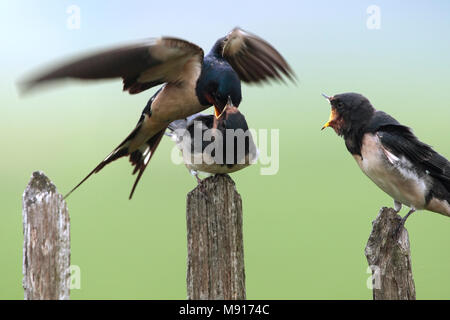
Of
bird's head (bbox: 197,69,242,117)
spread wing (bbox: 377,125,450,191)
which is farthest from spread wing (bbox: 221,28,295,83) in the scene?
spread wing (bbox: 377,125,450,191)

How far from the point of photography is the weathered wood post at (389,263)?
9.35 ft

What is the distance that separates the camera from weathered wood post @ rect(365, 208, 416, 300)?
2850 mm

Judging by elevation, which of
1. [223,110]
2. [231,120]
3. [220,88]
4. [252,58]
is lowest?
[231,120]

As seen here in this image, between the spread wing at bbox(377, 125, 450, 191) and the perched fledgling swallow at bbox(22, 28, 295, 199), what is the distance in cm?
71

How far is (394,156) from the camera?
3.55 meters

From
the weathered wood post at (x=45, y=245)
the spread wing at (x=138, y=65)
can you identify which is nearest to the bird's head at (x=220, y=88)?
the spread wing at (x=138, y=65)

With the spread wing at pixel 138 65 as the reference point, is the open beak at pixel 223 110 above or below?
below

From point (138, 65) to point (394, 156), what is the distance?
60.8 inches

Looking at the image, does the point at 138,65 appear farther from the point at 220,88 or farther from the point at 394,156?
the point at 394,156

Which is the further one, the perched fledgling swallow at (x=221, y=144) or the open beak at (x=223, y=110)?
the open beak at (x=223, y=110)

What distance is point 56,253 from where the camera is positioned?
257cm

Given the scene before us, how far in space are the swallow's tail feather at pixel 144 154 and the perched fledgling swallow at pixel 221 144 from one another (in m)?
0.29

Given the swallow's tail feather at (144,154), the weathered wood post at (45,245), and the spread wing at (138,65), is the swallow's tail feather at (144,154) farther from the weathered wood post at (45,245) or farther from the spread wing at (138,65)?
the weathered wood post at (45,245)

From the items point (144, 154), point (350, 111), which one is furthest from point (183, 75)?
point (350, 111)
